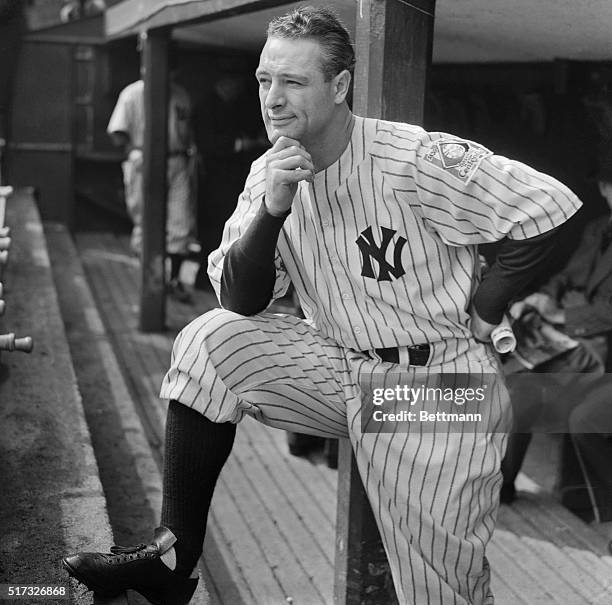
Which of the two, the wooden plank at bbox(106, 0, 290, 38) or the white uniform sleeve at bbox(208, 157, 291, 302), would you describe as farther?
the wooden plank at bbox(106, 0, 290, 38)

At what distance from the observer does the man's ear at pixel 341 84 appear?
2.17 metres

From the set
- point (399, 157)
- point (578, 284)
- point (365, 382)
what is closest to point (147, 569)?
point (365, 382)

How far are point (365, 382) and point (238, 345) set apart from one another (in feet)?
0.97

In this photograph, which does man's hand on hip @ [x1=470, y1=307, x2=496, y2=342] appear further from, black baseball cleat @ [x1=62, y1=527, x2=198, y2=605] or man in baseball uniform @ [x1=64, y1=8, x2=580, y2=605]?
black baseball cleat @ [x1=62, y1=527, x2=198, y2=605]

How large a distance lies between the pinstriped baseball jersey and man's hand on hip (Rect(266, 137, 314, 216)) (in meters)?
0.17

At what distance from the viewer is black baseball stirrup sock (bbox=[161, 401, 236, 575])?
2191 millimetres

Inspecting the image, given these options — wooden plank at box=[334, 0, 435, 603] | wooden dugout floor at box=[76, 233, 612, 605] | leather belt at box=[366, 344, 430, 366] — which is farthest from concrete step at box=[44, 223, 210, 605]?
leather belt at box=[366, 344, 430, 366]

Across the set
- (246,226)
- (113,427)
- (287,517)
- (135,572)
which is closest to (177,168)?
(113,427)

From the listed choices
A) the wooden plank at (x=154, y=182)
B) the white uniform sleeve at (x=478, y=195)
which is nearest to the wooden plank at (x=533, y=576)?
the white uniform sleeve at (x=478, y=195)

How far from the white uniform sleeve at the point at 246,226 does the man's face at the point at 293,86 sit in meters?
0.17

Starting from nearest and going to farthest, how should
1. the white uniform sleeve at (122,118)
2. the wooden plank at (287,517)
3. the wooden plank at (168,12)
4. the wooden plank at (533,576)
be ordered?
the wooden plank at (533,576), the wooden plank at (287,517), the wooden plank at (168,12), the white uniform sleeve at (122,118)

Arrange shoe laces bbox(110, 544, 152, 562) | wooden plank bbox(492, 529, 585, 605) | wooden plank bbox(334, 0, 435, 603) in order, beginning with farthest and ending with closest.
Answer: wooden plank bbox(492, 529, 585, 605) < wooden plank bbox(334, 0, 435, 603) < shoe laces bbox(110, 544, 152, 562)

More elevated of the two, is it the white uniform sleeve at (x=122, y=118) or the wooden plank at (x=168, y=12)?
the wooden plank at (x=168, y=12)

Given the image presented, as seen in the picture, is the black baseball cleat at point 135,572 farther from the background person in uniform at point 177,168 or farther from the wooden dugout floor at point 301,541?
the background person in uniform at point 177,168
